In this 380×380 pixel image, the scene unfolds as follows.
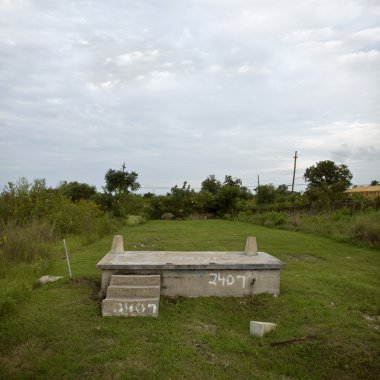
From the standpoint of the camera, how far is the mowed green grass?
378 centimetres

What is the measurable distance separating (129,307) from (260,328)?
1.81 m

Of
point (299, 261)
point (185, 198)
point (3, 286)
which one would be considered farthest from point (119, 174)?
point (3, 286)

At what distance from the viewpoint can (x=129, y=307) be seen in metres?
5.14

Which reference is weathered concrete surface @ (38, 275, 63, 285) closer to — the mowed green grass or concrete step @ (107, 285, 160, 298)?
the mowed green grass

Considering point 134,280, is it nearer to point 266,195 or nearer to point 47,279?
point 47,279

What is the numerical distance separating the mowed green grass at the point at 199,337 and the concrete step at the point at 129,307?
0.12 meters

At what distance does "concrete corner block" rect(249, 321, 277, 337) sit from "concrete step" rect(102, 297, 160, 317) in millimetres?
1322

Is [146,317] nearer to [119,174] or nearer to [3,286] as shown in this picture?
[3,286]

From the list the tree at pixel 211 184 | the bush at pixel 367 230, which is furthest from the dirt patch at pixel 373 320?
the tree at pixel 211 184

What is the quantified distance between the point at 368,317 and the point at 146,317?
10.5 feet

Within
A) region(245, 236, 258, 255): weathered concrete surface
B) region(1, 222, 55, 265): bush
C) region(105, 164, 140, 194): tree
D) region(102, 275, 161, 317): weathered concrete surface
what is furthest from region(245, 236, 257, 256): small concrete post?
region(105, 164, 140, 194): tree

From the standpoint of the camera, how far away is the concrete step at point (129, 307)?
510 cm

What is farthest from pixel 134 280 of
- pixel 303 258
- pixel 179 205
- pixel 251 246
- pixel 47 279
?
pixel 179 205

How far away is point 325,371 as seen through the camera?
385 centimetres
